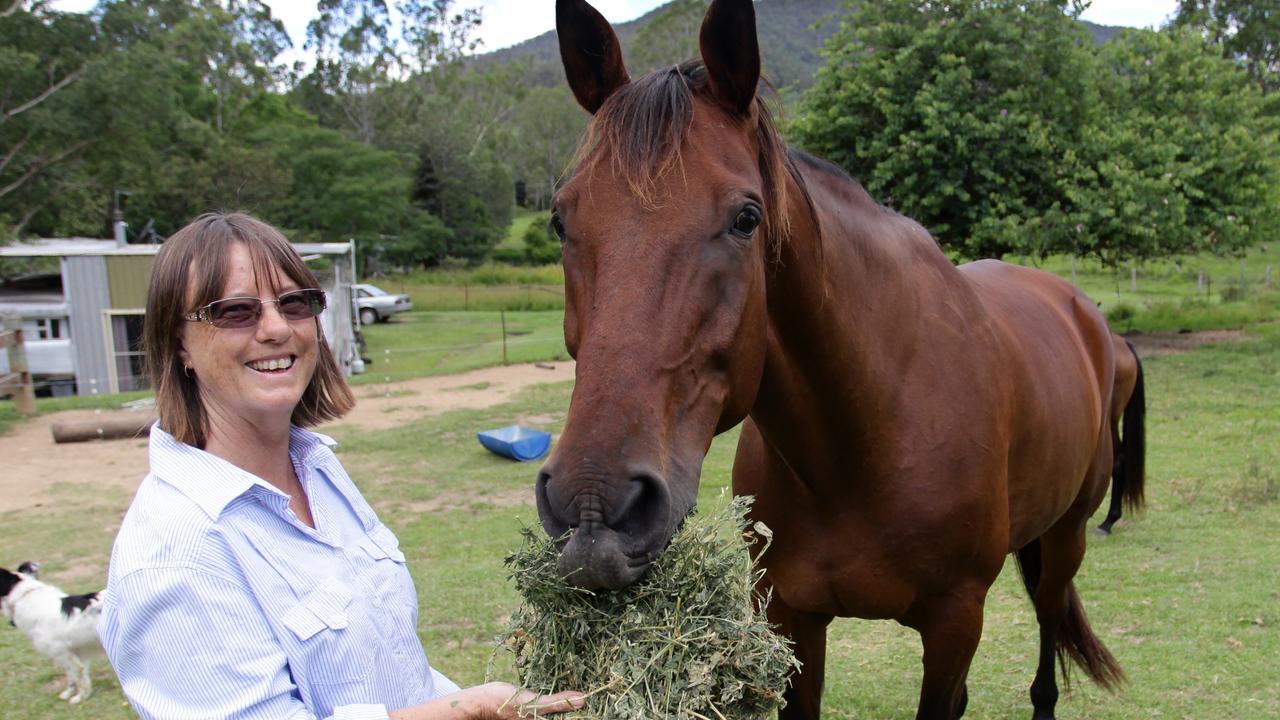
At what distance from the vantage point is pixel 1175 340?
50.8ft

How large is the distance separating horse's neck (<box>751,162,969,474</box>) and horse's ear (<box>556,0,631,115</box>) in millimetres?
528

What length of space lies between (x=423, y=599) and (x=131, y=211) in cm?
3289

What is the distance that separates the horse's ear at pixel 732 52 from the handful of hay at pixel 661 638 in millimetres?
914

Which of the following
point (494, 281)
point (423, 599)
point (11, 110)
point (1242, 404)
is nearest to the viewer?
point (423, 599)

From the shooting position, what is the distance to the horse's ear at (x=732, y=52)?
1823mm

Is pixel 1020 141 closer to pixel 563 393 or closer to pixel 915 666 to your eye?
pixel 563 393

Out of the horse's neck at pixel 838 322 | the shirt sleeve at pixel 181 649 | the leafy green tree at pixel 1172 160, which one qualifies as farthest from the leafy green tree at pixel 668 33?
the shirt sleeve at pixel 181 649

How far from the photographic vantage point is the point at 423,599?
5.70 m

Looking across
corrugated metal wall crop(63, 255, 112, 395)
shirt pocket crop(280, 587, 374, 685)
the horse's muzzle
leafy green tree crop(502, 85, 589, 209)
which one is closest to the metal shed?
corrugated metal wall crop(63, 255, 112, 395)

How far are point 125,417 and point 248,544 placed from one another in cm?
1157

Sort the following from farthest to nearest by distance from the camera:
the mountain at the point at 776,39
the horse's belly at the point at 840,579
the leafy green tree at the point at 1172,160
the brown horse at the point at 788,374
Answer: the mountain at the point at 776,39, the leafy green tree at the point at 1172,160, the horse's belly at the point at 840,579, the brown horse at the point at 788,374

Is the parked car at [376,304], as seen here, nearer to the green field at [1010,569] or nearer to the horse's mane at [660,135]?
the green field at [1010,569]

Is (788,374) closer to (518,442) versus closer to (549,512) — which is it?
(549,512)

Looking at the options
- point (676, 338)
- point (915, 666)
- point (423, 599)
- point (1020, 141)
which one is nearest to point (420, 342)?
point (1020, 141)
